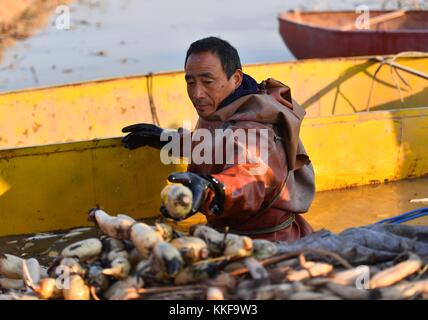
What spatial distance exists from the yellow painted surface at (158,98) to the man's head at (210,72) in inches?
126

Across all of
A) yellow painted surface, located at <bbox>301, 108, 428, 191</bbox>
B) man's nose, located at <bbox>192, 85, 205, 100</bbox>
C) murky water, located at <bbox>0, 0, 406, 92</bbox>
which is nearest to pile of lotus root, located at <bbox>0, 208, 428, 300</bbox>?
man's nose, located at <bbox>192, 85, 205, 100</bbox>

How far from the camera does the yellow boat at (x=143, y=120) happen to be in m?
4.54

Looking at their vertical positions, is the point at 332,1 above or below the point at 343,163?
above

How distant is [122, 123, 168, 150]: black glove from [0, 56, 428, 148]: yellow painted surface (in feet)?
7.40

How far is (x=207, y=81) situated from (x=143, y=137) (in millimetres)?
974

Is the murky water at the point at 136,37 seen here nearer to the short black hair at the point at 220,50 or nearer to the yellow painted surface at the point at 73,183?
the yellow painted surface at the point at 73,183

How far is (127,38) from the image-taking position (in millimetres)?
12656

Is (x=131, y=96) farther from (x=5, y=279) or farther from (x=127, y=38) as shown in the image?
(x=127, y=38)

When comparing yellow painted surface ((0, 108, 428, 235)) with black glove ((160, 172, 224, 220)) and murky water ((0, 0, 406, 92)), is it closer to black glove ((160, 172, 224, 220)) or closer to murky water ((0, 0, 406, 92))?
black glove ((160, 172, 224, 220))

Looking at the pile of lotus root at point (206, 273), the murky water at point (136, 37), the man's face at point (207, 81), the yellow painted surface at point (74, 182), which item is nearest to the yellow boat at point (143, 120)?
the yellow painted surface at point (74, 182)

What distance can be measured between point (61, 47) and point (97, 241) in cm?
952

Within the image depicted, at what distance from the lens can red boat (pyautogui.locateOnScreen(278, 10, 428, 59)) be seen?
350 inches
